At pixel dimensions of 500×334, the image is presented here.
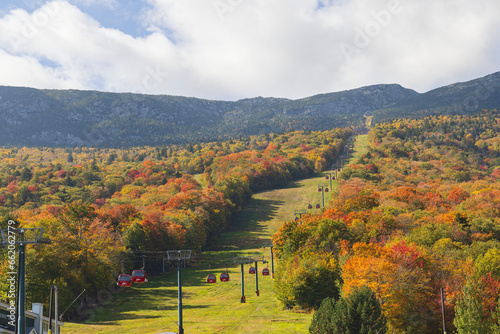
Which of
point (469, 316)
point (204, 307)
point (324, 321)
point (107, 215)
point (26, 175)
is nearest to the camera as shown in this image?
point (324, 321)

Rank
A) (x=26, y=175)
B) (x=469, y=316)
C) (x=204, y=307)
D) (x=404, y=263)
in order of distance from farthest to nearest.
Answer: (x=26, y=175) < (x=204, y=307) < (x=404, y=263) < (x=469, y=316)

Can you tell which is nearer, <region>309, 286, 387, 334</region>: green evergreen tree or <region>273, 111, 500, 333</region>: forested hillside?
<region>309, 286, 387, 334</region>: green evergreen tree

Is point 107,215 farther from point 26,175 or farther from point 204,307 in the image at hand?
point 26,175

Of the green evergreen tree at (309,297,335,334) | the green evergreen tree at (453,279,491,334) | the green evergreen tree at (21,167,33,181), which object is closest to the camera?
the green evergreen tree at (309,297,335,334)

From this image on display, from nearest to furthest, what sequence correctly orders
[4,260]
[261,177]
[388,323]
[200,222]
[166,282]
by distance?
1. [388,323]
2. [4,260]
3. [166,282]
4. [200,222]
5. [261,177]

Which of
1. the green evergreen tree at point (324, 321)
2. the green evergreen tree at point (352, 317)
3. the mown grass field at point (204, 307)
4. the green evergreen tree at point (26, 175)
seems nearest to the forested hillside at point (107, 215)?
the green evergreen tree at point (26, 175)

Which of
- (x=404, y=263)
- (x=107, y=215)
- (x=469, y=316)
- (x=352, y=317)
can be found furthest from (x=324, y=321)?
(x=107, y=215)

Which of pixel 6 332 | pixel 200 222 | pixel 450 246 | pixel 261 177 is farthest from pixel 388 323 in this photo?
pixel 261 177

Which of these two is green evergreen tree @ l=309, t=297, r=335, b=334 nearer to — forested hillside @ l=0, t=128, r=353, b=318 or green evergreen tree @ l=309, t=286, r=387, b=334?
green evergreen tree @ l=309, t=286, r=387, b=334

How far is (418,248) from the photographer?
66438 millimetres

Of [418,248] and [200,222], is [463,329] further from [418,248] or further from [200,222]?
[200,222]

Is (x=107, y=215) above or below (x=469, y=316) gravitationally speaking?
above

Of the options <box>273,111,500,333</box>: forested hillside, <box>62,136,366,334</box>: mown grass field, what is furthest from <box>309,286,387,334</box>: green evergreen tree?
<box>62,136,366,334</box>: mown grass field

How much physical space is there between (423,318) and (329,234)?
24.2 m
